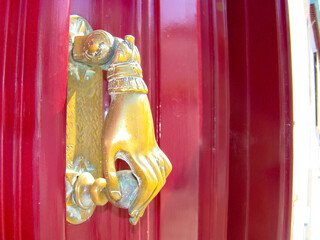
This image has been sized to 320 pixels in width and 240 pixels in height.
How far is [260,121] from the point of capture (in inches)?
24.7

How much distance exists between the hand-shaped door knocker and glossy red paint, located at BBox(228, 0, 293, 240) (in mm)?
346

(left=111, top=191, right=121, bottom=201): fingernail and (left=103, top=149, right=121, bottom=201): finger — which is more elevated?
(left=103, top=149, right=121, bottom=201): finger

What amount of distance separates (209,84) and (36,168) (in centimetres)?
39

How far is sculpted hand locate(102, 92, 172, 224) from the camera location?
1.04 ft

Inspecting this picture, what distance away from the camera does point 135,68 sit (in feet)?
1.10

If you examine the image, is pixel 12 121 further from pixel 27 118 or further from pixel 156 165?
pixel 156 165

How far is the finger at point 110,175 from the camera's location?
0.31 m

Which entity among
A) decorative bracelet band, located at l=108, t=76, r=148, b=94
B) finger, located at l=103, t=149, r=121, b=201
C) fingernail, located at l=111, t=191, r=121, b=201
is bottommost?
fingernail, located at l=111, t=191, r=121, b=201

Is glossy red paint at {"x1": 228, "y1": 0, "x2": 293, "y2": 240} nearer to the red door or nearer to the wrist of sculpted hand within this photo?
the red door

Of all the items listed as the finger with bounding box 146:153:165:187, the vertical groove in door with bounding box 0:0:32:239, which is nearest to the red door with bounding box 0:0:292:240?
the vertical groove in door with bounding box 0:0:32:239

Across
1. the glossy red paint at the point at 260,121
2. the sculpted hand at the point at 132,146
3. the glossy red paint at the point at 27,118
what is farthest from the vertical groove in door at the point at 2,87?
the glossy red paint at the point at 260,121

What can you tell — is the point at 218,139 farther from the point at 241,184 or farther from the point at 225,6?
the point at 225,6

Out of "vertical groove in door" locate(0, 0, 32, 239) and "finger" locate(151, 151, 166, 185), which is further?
"finger" locate(151, 151, 166, 185)

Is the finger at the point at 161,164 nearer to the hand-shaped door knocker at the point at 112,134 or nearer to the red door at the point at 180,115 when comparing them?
the hand-shaped door knocker at the point at 112,134
